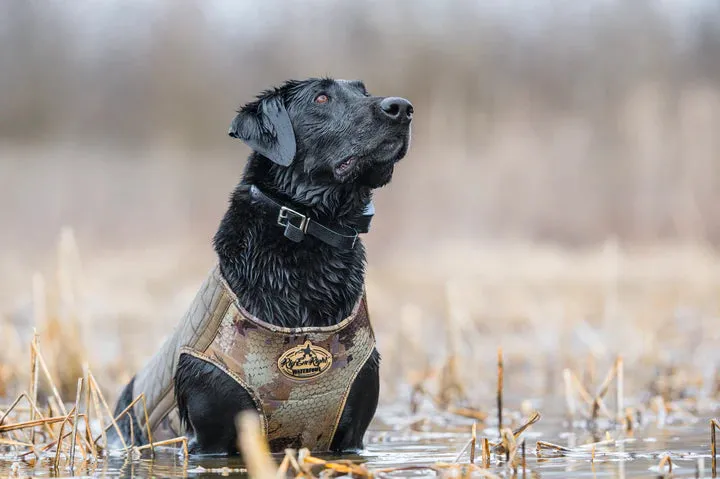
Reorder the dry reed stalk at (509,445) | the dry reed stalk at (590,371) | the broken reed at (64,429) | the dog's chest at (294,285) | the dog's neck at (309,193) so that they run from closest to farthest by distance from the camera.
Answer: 1. the dry reed stalk at (509,445)
2. the broken reed at (64,429)
3. the dog's chest at (294,285)
4. the dog's neck at (309,193)
5. the dry reed stalk at (590,371)

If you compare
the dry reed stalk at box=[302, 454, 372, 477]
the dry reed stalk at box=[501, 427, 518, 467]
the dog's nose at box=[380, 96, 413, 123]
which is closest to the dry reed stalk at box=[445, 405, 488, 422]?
the dry reed stalk at box=[501, 427, 518, 467]

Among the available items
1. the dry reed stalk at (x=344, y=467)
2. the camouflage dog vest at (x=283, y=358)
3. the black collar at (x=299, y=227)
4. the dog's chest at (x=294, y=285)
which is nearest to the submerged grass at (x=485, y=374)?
the dry reed stalk at (x=344, y=467)

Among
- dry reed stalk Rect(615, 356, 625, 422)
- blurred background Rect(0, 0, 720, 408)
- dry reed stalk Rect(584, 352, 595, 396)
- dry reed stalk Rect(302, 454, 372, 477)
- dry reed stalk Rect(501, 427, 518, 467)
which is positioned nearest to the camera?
dry reed stalk Rect(302, 454, 372, 477)

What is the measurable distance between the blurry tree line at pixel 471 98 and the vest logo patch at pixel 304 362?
13.7m

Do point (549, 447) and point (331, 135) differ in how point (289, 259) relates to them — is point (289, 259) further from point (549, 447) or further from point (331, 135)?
point (549, 447)

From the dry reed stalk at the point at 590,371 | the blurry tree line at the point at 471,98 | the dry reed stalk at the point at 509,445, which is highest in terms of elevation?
the blurry tree line at the point at 471,98

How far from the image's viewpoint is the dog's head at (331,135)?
186 inches

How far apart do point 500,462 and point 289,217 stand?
141 cm

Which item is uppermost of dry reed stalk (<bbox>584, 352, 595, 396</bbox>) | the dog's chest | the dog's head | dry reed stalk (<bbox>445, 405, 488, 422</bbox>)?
the dog's head

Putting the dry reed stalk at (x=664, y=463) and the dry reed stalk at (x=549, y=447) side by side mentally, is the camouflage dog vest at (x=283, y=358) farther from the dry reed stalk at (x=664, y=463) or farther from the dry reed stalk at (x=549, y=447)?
the dry reed stalk at (x=664, y=463)

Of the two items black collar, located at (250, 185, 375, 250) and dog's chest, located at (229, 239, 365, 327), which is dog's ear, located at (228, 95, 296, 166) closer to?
black collar, located at (250, 185, 375, 250)

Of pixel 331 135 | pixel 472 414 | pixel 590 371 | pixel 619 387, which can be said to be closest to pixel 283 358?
pixel 331 135

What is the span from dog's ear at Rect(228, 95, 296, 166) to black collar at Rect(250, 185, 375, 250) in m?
0.18

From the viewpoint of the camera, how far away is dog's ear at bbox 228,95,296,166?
15.6 feet
